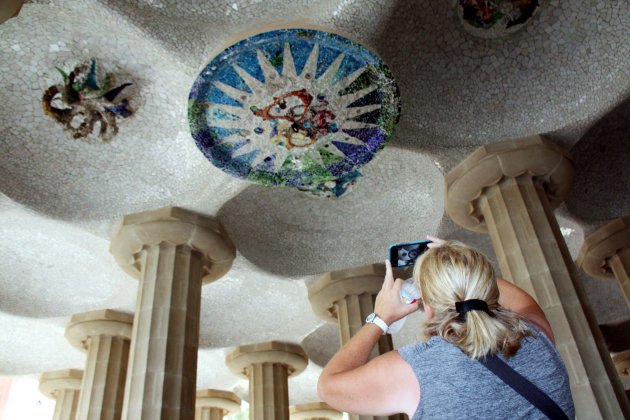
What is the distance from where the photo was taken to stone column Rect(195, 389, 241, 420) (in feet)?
47.8

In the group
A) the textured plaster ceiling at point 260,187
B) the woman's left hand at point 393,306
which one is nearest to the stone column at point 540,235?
the textured plaster ceiling at point 260,187

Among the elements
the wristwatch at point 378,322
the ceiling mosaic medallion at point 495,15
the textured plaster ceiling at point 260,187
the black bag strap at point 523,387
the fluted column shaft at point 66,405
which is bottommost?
the black bag strap at point 523,387

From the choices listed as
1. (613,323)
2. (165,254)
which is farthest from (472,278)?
(613,323)

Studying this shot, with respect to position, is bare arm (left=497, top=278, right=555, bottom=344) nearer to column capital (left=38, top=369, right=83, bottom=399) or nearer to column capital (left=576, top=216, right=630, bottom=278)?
column capital (left=576, top=216, right=630, bottom=278)

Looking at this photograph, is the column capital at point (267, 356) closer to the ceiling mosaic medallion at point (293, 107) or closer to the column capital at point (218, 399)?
the column capital at point (218, 399)

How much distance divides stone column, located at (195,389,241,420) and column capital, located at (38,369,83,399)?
9.87 feet

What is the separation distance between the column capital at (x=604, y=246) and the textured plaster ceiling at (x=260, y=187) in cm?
27

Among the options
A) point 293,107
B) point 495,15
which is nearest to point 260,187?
point 293,107

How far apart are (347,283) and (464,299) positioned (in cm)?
841

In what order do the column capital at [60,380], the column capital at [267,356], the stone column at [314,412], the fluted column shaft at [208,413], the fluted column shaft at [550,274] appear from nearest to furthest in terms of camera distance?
1. the fluted column shaft at [550,274]
2. the column capital at [267,356]
3. the column capital at [60,380]
4. the fluted column shaft at [208,413]
5. the stone column at [314,412]

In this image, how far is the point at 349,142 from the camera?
7.07 meters

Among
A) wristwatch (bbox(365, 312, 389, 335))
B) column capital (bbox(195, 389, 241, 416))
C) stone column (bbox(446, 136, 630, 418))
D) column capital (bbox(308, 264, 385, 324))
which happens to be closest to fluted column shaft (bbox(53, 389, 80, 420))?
column capital (bbox(195, 389, 241, 416))

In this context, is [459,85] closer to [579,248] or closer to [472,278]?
[579,248]

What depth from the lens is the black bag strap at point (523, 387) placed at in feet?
4.44
